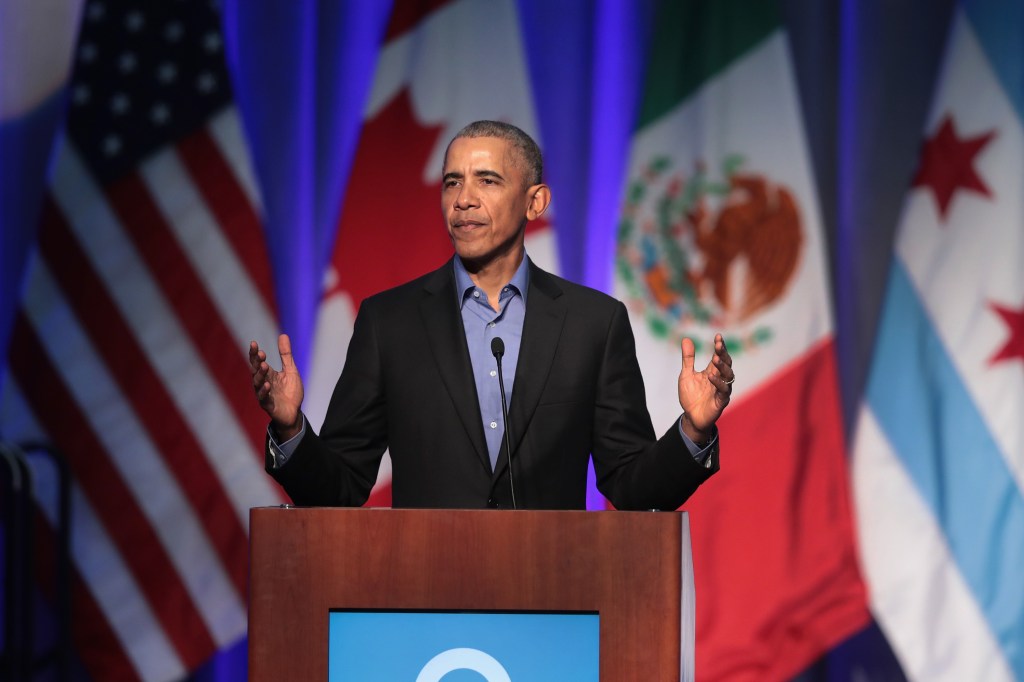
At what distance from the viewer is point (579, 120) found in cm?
391

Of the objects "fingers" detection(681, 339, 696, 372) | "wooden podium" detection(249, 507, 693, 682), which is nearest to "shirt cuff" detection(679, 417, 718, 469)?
"fingers" detection(681, 339, 696, 372)

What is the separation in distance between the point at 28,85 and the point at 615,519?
3097 millimetres

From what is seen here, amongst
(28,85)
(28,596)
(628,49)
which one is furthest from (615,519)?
(28,85)

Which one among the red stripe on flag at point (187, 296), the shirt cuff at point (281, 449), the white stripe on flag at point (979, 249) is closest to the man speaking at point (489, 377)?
the shirt cuff at point (281, 449)

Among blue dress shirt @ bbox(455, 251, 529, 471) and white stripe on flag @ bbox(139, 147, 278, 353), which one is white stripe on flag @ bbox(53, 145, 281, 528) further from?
blue dress shirt @ bbox(455, 251, 529, 471)

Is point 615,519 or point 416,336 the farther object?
point 416,336

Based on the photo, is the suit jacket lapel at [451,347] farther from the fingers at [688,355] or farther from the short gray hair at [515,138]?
the fingers at [688,355]

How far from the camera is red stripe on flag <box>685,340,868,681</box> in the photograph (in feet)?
12.3

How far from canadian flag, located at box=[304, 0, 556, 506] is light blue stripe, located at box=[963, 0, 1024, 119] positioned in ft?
4.91

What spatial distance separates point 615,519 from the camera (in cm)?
152

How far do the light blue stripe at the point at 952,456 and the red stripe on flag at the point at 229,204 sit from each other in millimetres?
2014

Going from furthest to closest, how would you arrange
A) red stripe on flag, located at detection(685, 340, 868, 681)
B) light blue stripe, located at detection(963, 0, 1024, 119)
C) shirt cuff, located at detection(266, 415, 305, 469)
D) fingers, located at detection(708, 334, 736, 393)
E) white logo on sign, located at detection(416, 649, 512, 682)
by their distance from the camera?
light blue stripe, located at detection(963, 0, 1024, 119)
red stripe on flag, located at detection(685, 340, 868, 681)
shirt cuff, located at detection(266, 415, 305, 469)
fingers, located at detection(708, 334, 736, 393)
white logo on sign, located at detection(416, 649, 512, 682)

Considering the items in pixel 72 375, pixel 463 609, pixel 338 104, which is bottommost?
pixel 463 609

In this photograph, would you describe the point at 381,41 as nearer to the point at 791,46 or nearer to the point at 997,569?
the point at 791,46
